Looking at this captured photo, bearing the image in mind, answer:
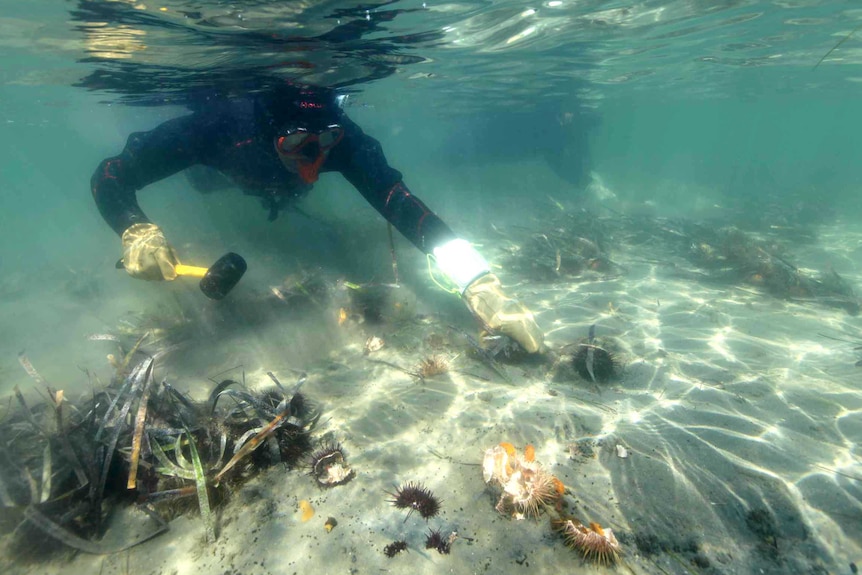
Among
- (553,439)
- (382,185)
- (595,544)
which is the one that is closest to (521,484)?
(595,544)

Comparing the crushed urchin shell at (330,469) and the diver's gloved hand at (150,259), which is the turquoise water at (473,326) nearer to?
the crushed urchin shell at (330,469)

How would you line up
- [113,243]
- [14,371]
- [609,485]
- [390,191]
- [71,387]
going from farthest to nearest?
[113,243] < [14,371] < [390,191] < [71,387] < [609,485]

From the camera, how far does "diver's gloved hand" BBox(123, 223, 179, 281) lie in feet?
15.4

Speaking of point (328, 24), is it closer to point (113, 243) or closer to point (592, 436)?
point (592, 436)

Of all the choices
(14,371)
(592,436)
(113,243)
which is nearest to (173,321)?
(14,371)

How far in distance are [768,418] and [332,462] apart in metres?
4.74

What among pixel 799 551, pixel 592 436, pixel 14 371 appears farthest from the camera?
pixel 14 371

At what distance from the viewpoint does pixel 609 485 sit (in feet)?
10.5

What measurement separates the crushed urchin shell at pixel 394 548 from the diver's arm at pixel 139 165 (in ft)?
18.2

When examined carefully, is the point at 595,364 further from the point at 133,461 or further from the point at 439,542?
the point at 133,461

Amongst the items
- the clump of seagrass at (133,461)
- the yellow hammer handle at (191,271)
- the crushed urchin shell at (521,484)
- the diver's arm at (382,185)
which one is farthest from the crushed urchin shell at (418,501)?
the diver's arm at (382,185)

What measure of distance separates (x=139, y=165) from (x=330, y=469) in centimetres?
625

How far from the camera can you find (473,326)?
6785mm

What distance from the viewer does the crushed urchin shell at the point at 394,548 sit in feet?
8.80
